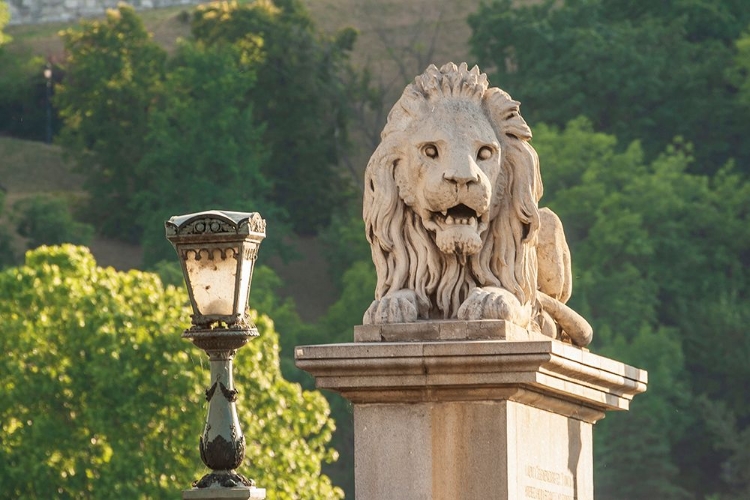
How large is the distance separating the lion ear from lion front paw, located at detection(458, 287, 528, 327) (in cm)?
130

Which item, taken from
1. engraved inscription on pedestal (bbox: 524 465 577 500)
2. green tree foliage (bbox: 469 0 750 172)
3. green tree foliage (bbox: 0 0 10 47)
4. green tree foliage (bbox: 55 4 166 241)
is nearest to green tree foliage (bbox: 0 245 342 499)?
engraved inscription on pedestal (bbox: 524 465 577 500)

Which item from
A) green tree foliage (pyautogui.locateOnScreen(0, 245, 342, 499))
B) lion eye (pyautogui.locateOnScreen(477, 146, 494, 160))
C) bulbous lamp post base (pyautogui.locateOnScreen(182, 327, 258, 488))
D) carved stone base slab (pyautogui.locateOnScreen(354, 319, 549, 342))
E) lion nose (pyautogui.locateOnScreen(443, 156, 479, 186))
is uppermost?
green tree foliage (pyautogui.locateOnScreen(0, 245, 342, 499))

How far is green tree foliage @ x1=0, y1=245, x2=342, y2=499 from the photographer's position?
178 ft

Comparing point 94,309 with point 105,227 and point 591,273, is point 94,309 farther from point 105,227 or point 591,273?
point 105,227

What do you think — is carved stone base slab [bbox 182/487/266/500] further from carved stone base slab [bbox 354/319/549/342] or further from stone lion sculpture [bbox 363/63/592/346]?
stone lion sculpture [bbox 363/63/592/346]

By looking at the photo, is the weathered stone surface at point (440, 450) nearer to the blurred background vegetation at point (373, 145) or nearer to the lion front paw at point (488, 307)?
the lion front paw at point (488, 307)

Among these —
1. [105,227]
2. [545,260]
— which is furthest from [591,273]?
[545,260]

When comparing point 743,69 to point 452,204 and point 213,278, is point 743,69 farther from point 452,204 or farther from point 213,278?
point 213,278

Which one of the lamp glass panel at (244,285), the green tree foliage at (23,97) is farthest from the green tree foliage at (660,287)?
the lamp glass panel at (244,285)

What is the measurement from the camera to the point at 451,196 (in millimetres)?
20125

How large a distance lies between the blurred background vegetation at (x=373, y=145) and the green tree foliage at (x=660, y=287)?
0.09 m

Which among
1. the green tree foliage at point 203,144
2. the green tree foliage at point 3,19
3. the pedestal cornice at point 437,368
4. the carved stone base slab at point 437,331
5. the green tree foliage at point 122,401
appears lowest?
the pedestal cornice at point 437,368

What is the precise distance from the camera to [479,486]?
1931 cm

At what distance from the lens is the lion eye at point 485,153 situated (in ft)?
67.2
